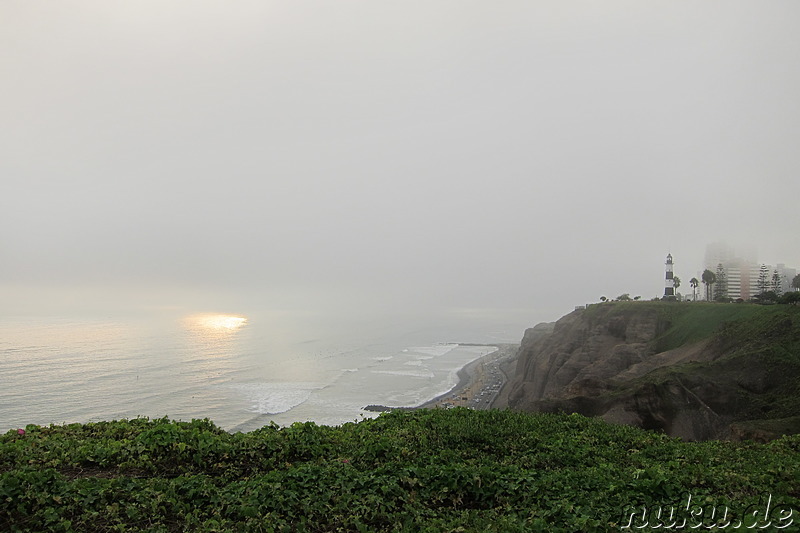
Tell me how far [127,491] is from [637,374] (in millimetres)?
34966

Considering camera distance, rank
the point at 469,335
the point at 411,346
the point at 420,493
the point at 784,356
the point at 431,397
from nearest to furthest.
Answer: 1. the point at 420,493
2. the point at 784,356
3. the point at 431,397
4. the point at 411,346
5. the point at 469,335

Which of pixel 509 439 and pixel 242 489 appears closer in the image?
pixel 242 489

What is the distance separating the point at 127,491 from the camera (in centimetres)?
733

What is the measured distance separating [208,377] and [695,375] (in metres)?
62.7

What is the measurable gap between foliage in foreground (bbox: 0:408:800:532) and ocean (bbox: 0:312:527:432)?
2873 cm

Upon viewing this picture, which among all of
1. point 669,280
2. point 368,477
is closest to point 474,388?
point 669,280

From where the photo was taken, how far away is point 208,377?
67.3m

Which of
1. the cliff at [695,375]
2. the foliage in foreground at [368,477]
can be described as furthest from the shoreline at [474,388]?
the foliage in foreground at [368,477]

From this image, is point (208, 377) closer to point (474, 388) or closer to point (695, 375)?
point (474, 388)

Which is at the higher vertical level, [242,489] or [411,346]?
[242,489]

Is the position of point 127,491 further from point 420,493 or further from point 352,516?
point 420,493

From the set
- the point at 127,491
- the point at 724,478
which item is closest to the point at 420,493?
the point at 127,491

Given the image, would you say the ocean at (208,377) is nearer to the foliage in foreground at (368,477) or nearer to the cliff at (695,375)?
the cliff at (695,375)

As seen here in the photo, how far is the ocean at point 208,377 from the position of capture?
156 feet
